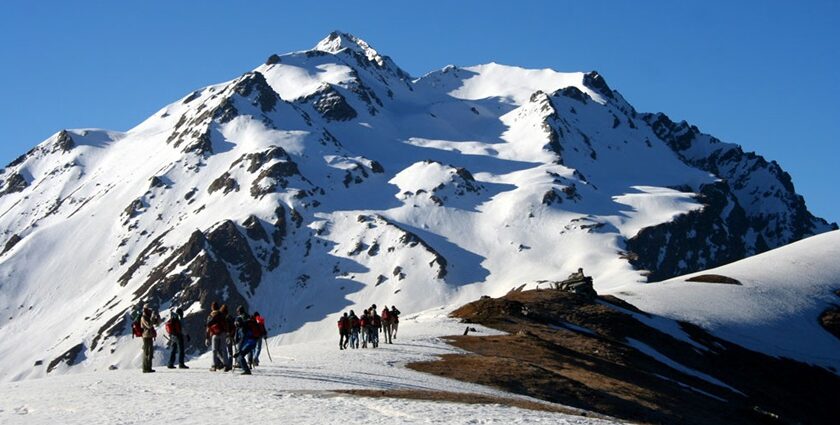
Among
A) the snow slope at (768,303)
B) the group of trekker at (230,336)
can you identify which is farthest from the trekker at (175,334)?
the snow slope at (768,303)

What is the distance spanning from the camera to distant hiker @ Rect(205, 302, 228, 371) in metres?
41.1

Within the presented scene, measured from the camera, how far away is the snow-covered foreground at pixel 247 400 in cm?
2833

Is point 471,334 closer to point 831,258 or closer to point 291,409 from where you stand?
point 291,409

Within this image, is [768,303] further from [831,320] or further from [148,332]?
[148,332]

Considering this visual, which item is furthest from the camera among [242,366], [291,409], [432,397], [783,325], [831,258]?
[831,258]

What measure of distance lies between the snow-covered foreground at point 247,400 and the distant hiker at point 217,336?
2.74ft

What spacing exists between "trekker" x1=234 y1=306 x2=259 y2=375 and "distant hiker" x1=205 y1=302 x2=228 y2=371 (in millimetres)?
675

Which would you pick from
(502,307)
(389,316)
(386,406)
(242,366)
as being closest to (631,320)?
(502,307)

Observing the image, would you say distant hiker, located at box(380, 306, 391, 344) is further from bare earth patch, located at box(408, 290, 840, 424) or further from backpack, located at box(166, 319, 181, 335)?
backpack, located at box(166, 319, 181, 335)

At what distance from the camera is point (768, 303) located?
103m

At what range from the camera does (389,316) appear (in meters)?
63.0

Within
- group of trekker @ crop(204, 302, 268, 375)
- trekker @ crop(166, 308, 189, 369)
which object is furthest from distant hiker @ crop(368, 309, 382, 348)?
trekker @ crop(166, 308, 189, 369)

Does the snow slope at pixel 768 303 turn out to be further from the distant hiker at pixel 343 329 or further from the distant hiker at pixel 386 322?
the distant hiker at pixel 343 329

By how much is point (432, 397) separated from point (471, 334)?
3244 cm
